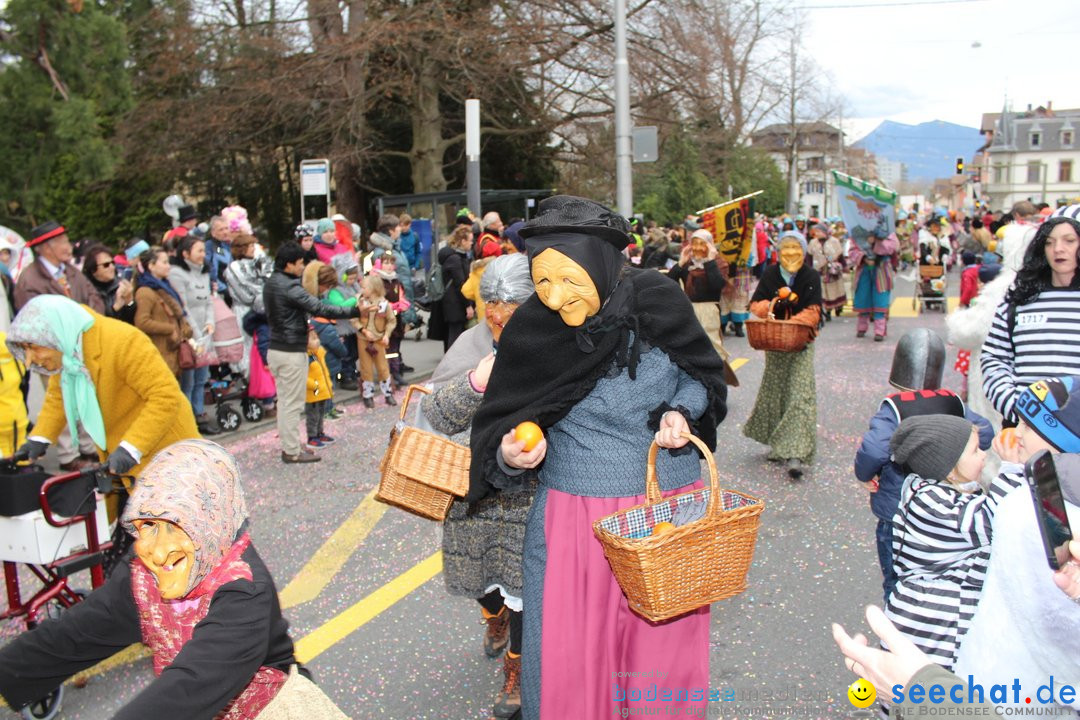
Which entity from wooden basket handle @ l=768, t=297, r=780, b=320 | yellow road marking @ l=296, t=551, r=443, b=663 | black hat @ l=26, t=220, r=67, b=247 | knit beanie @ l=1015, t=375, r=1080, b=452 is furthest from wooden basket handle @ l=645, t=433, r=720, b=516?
black hat @ l=26, t=220, r=67, b=247

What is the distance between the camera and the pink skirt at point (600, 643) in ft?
9.50

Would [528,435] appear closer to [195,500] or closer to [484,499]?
[484,499]

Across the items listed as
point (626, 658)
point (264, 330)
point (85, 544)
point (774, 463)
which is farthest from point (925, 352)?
point (264, 330)

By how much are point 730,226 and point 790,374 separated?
550 cm

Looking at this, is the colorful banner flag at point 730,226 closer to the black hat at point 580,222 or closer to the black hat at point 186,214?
the black hat at point 186,214

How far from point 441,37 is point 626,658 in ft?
57.5

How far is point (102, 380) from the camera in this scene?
13.9 feet

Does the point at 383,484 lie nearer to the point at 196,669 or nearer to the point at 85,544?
the point at 196,669

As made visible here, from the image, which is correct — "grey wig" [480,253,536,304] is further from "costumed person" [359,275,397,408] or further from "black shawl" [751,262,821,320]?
"costumed person" [359,275,397,408]

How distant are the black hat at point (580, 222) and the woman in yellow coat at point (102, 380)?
7.34 ft

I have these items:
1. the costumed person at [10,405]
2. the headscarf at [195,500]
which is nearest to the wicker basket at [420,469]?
the headscarf at [195,500]

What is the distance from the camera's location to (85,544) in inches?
166

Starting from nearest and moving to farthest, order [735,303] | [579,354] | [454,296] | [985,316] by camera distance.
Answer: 1. [579,354]
2. [985,316]
3. [454,296]
4. [735,303]

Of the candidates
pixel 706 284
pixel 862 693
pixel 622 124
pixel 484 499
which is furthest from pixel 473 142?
pixel 862 693
